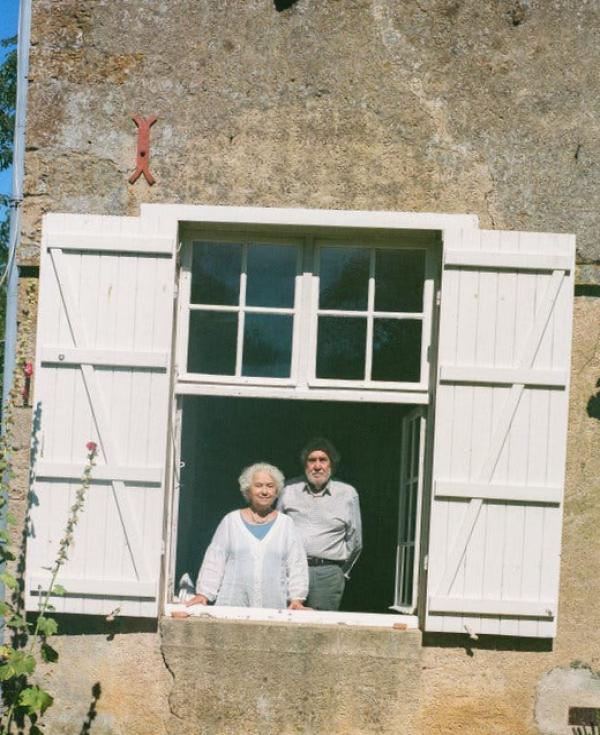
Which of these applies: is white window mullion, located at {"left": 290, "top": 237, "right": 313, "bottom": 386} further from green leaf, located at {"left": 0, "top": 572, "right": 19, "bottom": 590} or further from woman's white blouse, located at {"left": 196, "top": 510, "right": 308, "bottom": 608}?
green leaf, located at {"left": 0, "top": 572, "right": 19, "bottom": 590}

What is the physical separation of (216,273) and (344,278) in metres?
0.62

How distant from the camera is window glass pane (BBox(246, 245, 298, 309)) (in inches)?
215

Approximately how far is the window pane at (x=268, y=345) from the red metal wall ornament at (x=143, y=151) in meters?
0.84

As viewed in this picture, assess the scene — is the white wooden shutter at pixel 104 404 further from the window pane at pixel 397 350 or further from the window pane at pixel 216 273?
the window pane at pixel 397 350

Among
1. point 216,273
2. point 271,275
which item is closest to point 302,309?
point 271,275

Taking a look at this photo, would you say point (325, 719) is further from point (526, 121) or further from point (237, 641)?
point (526, 121)

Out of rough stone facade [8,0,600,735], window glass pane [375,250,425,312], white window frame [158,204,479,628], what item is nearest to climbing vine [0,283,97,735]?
rough stone facade [8,0,600,735]

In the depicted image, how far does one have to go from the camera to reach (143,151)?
17.3 feet

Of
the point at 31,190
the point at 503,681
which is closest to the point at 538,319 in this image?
the point at 503,681

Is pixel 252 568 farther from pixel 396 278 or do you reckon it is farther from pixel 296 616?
pixel 396 278

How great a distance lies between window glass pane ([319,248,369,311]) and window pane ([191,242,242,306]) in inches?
16.4

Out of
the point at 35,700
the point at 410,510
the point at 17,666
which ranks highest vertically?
the point at 410,510

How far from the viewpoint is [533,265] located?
5.11m

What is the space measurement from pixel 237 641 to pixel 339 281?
177 centimetres
